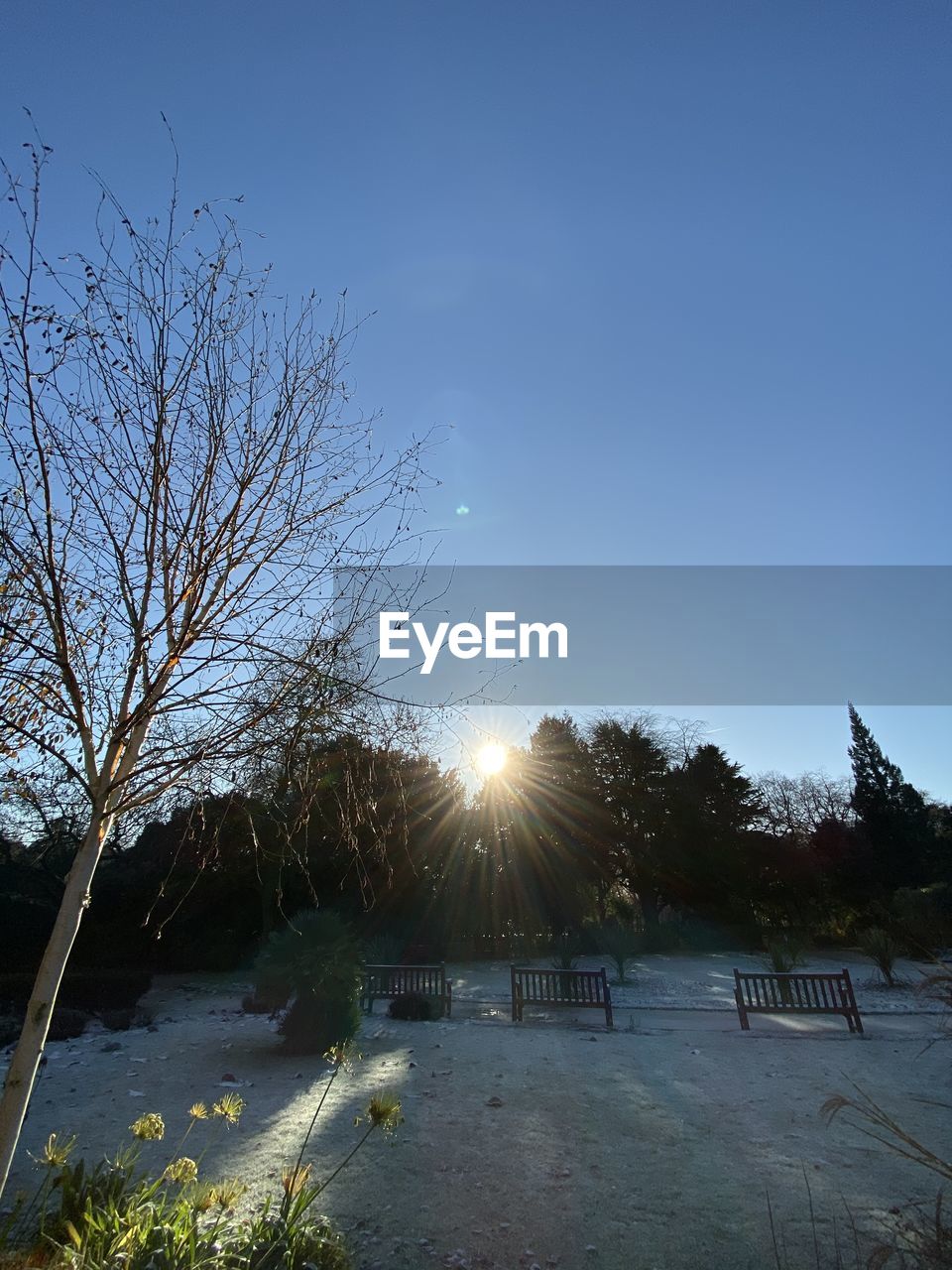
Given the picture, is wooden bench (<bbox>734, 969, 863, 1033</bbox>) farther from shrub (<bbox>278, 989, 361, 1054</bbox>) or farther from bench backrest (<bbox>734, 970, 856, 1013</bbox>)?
shrub (<bbox>278, 989, 361, 1054</bbox>)

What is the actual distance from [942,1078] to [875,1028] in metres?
2.86

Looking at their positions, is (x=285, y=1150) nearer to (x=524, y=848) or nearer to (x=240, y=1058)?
(x=240, y=1058)

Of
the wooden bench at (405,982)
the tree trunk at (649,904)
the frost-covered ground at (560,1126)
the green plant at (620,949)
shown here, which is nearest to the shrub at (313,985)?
the frost-covered ground at (560,1126)

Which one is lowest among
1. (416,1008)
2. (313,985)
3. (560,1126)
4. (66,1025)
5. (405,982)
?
(560,1126)

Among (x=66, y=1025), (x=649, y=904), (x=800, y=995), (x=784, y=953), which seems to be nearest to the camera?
(x=66, y=1025)

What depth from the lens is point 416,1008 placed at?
10.8 m

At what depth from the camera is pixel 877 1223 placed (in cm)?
393

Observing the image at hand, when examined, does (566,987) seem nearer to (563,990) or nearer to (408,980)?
(563,990)

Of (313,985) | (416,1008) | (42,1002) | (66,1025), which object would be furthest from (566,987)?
(42,1002)

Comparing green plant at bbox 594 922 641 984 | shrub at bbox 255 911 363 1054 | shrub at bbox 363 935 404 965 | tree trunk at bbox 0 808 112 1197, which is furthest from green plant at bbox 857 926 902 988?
tree trunk at bbox 0 808 112 1197

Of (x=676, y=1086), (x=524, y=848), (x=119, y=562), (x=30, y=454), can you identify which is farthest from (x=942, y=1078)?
(x=524, y=848)

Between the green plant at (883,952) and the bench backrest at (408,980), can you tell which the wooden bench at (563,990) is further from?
the green plant at (883,952)

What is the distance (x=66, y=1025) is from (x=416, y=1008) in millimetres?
4835

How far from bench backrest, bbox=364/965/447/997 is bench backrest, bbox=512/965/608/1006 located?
4.08 feet
